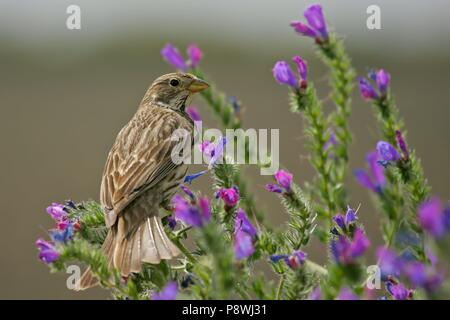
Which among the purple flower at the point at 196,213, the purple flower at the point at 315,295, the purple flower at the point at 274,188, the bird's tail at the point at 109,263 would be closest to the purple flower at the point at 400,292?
the purple flower at the point at 315,295

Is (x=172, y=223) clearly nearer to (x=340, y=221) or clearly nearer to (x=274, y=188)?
(x=274, y=188)

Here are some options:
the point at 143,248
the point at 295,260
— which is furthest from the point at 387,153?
the point at 143,248

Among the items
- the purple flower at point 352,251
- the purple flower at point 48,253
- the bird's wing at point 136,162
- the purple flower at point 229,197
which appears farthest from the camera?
the bird's wing at point 136,162

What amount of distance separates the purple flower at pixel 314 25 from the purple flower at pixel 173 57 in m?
1.22

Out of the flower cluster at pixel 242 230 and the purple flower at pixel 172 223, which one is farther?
the purple flower at pixel 172 223

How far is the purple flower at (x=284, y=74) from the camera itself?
399 centimetres

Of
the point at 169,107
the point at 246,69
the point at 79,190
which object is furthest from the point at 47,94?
the point at 169,107

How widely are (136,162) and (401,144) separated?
2.02 m

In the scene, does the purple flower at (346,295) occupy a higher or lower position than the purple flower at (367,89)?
lower

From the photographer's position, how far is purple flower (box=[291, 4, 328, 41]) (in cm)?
401

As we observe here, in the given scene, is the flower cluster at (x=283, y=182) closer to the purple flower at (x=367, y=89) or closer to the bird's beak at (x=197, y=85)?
the purple flower at (x=367, y=89)
